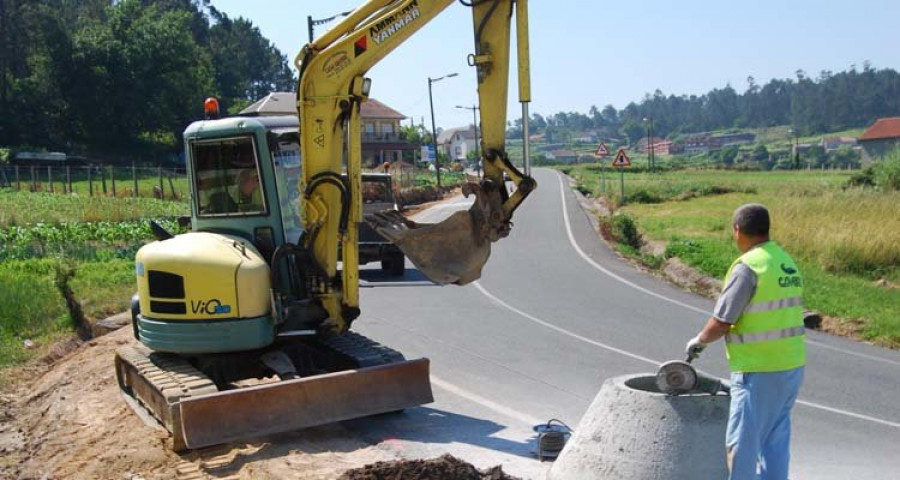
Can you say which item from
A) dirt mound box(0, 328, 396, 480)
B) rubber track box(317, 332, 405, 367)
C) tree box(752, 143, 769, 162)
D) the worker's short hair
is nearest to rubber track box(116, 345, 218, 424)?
dirt mound box(0, 328, 396, 480)

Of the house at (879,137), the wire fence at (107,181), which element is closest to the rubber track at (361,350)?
the wire fence at (107,181)

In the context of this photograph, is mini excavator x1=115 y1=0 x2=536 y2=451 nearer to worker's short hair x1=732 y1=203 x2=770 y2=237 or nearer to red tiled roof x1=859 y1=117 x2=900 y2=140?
worker's short hair x1=732 y1=203 x2=770 y2=237

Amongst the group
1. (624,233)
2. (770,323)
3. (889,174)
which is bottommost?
(624,233)

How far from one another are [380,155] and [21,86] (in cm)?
3883

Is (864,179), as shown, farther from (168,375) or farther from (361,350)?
(168,375)

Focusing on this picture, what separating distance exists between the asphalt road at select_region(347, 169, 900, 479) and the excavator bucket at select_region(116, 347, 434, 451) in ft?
1.24

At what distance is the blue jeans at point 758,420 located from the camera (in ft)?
17.7

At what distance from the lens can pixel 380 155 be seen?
340 ft

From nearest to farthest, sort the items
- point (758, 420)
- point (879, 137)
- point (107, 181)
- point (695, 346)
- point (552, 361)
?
1. point (758, 420)
2. point (695, 346)
3. point (552, 361)
4. point (107, 181)
5. point (879, 137)

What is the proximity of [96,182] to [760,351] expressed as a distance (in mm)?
57725

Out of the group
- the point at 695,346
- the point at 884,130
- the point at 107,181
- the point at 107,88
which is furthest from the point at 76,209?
the point at 884,130

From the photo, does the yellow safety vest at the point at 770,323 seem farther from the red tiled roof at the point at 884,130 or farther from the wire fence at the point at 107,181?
the red tiled roof at the point at 884,130

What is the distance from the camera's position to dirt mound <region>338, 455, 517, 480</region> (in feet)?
21.2

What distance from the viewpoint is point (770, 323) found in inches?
215
